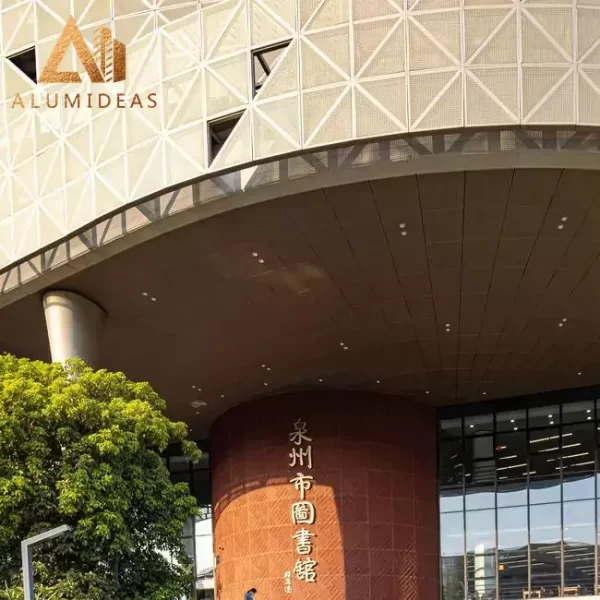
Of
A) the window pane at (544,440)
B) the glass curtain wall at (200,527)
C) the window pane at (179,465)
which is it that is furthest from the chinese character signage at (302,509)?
the window pane at (179,465)

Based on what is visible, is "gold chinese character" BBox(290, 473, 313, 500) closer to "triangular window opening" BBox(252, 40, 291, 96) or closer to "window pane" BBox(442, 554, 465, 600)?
"window pane" BBox(442, 554, 465, 600)

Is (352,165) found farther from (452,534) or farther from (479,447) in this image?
(452,534)

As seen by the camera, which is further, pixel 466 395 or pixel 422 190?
pixel 466 395

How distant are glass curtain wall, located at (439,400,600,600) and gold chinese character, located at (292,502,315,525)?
19.5 feet

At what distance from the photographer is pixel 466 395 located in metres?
35.9

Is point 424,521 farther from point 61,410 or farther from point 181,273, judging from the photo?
point 61,410

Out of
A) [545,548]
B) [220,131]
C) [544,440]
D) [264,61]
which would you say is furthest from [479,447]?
[264,61]

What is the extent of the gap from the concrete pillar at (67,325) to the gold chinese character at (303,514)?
1214 cm

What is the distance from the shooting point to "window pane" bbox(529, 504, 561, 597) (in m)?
35.7

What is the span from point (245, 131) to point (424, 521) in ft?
67.1

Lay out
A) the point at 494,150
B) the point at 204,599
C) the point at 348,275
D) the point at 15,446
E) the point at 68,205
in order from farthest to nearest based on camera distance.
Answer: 1. the point at 204,599
2. the point at 348,275
3. the point at 68,205
4. the point at 494,150
5. the point at 15,446

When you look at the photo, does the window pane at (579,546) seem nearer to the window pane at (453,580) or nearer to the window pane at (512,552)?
the window pane at (512,552)

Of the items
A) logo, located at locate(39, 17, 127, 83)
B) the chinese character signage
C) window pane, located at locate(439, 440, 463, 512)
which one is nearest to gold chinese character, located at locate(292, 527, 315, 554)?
the chinese character signage

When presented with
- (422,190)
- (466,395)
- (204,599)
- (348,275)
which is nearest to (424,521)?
(466,395)
